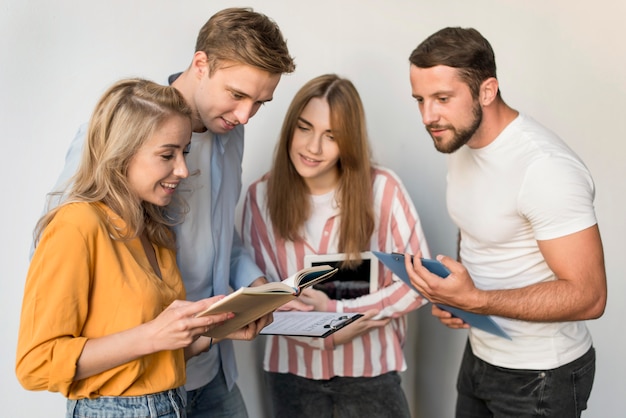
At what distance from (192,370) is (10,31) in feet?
3.67

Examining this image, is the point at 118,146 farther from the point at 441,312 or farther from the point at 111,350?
the point at 441,312

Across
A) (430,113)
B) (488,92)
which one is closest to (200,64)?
(430,113)

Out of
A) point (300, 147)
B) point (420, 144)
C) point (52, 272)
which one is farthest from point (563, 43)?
point (52, 272)

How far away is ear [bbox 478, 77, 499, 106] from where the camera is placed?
2.14 metres

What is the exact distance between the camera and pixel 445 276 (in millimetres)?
2012

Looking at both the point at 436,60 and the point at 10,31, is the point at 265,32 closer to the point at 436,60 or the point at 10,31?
the point at 436,60

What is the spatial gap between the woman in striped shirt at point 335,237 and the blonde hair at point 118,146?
86 cm

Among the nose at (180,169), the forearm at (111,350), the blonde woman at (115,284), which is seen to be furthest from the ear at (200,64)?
the forearm at (111,350)

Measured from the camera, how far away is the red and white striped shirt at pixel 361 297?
254 cm

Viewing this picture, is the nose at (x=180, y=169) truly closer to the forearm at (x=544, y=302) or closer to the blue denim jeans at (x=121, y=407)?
the blue denim jeans at (x=121, y=407)

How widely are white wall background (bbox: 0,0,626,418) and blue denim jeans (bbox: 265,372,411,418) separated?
396 millimetres

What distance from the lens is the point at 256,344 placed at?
2975 millimetres

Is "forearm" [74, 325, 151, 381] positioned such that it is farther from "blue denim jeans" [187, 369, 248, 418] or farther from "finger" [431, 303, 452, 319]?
"finger" [431, 303, 452, 319]

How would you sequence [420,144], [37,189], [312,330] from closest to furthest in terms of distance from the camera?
[312,330] < [37,189] < [420,144]
